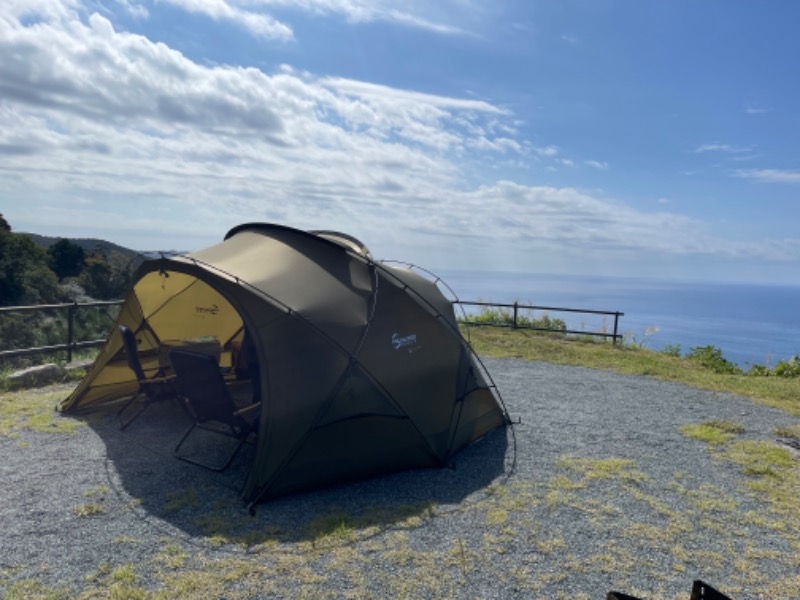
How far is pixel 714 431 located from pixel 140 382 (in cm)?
754

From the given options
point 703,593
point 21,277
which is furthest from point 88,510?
point 21,277

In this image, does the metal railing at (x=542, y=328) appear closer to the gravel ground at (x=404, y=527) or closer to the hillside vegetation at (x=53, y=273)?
the gravel ground at (x=404, y=527)

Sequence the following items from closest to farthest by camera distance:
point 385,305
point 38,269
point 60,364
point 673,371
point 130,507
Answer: point 130,507, point 385,305, point 60,364, point 673,371, point 38,269

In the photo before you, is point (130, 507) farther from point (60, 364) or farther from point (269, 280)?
point (60, 364)

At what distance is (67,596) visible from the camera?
3.39 metres

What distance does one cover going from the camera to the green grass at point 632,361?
10.4 meters

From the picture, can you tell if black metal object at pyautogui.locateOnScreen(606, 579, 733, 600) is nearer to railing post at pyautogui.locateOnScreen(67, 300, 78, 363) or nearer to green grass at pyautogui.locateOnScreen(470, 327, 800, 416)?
green grass at pyautogui.locateOnScreen(470, 327, 800, 416)

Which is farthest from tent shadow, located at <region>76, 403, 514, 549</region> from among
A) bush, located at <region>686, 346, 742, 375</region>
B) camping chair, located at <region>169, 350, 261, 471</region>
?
bush, located at <region>686, 346, 742, 375</region>

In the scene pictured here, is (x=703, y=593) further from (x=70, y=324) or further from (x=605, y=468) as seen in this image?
(x=70, y=324)

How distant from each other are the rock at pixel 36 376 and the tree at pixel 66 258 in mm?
20791

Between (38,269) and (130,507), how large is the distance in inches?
898

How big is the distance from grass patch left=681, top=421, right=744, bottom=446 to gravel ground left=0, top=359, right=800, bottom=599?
0.48m

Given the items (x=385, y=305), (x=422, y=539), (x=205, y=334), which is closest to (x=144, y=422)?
(x=205, y=334)

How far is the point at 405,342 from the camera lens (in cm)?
596
